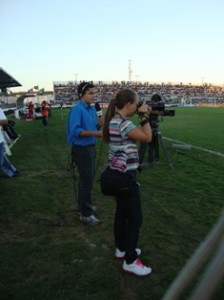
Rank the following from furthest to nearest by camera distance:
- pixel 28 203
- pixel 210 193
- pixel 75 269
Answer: pixel 210 193 → pixel 28 203 → pixel 75 269

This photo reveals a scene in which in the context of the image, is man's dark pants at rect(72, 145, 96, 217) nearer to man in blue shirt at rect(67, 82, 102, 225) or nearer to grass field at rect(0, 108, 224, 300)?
man in blue shirt at rect(67, 82, 102, 225)

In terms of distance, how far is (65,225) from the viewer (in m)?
5.78

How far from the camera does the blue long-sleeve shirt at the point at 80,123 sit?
5309mm

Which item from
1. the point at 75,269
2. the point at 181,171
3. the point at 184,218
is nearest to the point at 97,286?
the point at 75,269

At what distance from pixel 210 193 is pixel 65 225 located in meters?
3.09

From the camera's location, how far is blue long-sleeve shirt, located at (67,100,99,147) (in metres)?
5.31

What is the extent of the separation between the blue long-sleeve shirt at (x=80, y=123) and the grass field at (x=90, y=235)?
2.64 ft

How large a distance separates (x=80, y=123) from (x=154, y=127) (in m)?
5.47

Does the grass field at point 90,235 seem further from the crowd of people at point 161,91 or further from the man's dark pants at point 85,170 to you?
the crowd of people at point 161,91

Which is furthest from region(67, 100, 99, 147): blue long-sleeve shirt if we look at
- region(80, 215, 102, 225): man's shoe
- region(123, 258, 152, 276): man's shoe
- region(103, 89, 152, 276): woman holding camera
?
region(123, 258, 152, 276): man's shoe

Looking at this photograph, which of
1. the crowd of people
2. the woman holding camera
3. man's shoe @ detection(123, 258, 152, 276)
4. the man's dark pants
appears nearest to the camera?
the woman holding camera

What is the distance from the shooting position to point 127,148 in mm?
3926

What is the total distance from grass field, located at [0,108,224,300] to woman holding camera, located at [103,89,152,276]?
0.79ft

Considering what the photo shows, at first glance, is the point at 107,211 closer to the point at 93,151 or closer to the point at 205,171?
the point at 93,151
